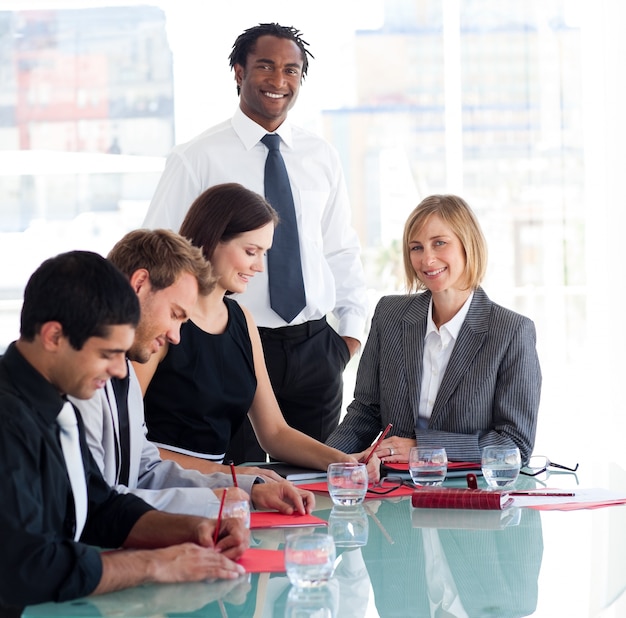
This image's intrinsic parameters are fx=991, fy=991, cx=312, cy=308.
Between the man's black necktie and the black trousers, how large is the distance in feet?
0.30

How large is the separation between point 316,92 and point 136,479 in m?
4.39

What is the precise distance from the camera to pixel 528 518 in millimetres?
2041

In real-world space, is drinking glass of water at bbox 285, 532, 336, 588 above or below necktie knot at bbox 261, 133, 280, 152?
below

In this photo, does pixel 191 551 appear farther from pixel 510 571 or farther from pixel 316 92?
pixel 316 92

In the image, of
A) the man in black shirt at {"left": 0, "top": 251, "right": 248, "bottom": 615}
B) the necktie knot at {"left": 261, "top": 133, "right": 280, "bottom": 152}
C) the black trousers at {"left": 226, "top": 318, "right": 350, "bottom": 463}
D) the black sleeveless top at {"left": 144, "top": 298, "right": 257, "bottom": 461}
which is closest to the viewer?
the man in black shirt at {"left": 0, "top": 251, "right": 248, "bottom": 615}

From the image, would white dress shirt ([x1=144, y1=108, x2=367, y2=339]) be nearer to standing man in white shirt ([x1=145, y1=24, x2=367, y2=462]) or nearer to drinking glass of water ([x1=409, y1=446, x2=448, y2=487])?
standing man in white shirt ([x1=145, y1=24, x2=367, y2=462])

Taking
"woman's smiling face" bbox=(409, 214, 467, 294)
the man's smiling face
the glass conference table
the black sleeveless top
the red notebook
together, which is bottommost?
the glass conference table

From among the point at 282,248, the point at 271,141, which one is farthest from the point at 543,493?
the point at 271,141

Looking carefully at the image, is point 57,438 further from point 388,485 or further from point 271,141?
point 271,141

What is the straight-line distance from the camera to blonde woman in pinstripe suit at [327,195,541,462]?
8.76ft

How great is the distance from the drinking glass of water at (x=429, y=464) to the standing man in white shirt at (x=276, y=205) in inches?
47.2

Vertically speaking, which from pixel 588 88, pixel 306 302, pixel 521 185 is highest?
pixel 588 88

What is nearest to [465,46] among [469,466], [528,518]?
[469,466]

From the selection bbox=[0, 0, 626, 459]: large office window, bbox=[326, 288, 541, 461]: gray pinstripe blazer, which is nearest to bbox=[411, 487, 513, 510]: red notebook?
bbox=[326, 288, 541, 461]: gray pinstripe blazer
